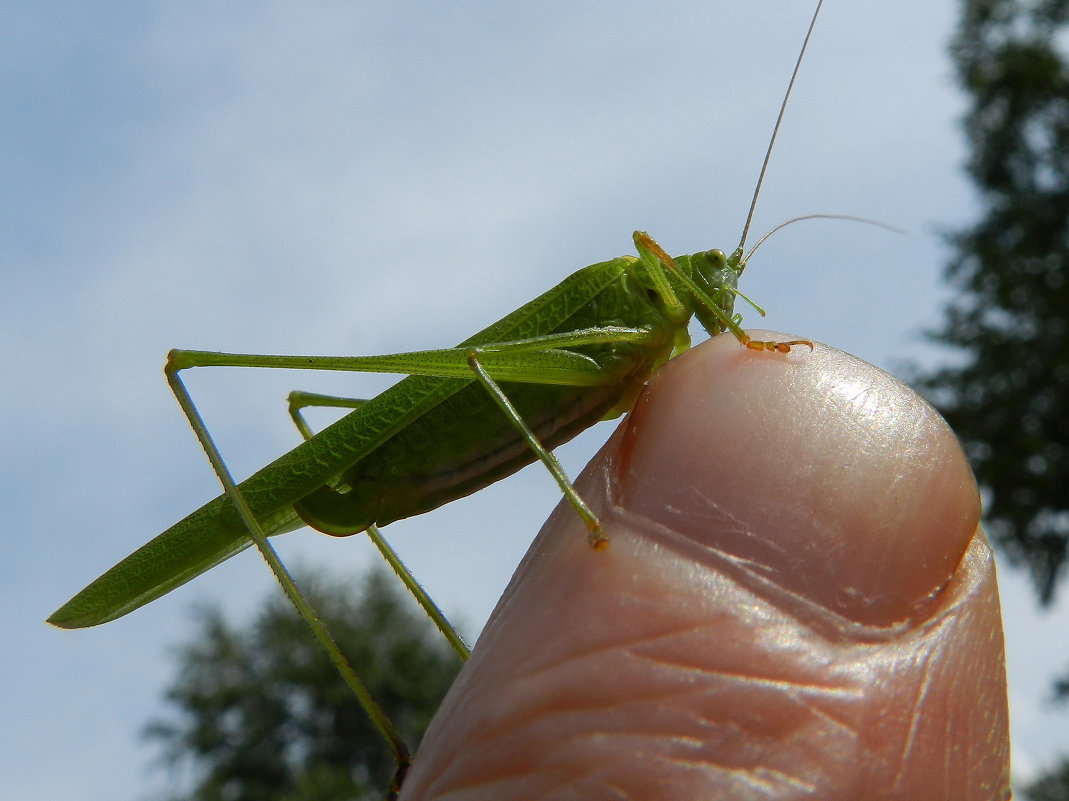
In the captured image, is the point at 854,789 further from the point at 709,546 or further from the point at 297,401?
the point at 297,401

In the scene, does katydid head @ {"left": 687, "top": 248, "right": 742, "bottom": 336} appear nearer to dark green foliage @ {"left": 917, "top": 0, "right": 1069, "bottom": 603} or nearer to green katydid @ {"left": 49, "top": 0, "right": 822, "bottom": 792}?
green katydid @ {"left": 49, "top": 0, "right": 822, "bottom": 792}

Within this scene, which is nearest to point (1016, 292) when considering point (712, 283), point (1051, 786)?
point (712, 283)

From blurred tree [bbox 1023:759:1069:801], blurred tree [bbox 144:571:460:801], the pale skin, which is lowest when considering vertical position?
blurred tree [bbox 1023:759:1069:801]

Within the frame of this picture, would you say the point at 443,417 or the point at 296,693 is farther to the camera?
the point at 296,693

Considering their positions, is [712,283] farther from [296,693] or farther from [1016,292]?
[296,693]

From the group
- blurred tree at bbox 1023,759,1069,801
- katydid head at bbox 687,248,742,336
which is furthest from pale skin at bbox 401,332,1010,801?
blurred tree at bbox 1023,759,1069,801

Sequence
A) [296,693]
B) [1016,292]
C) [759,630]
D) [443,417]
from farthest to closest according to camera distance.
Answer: [296,693] → [1016,292] → [443,417] → [759,630]

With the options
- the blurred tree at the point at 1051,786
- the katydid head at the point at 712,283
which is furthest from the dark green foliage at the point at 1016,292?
the blurred tree at the point at 1051,786
